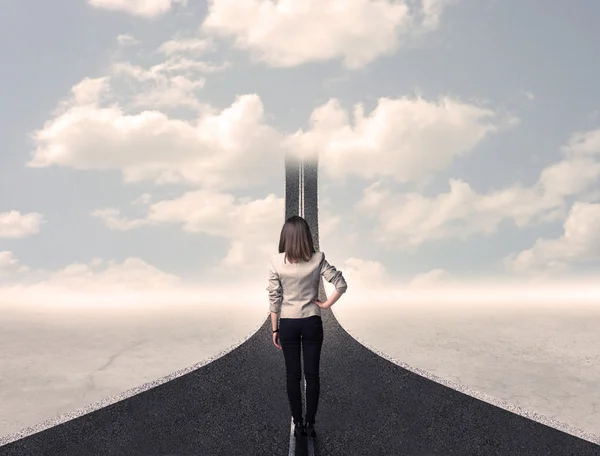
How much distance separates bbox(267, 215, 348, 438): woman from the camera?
14.9 ft

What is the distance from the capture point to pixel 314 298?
458cm

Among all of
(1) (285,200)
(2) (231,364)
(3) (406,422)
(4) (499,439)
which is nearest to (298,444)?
(3) (406,422)

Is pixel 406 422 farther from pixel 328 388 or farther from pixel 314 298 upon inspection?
pixel 314 298

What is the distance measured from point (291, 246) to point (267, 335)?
190 inches

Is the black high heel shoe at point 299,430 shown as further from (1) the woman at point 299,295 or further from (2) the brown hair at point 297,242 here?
(2) the brown hair at point 297,242

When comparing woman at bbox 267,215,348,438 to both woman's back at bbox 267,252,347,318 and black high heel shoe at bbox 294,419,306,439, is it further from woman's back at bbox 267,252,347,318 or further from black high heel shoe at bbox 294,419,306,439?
black high heel shoe at bbox 294,419,306,439

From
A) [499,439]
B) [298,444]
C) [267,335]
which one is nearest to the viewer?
[298,444]

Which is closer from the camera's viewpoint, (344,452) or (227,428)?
(344,452)

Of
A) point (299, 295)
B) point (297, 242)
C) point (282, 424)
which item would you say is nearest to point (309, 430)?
point (282, 424)

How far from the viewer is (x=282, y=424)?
573 centimetres

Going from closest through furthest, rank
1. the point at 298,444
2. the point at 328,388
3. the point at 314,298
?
the point at 314,298 → the point at 298,444 → the point at 328,388

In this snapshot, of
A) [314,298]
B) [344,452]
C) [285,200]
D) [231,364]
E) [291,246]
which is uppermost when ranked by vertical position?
[285,200]

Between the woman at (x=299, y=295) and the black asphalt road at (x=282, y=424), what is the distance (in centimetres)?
92

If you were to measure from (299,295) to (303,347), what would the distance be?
0.43 meters
